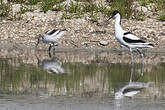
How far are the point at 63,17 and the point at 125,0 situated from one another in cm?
216

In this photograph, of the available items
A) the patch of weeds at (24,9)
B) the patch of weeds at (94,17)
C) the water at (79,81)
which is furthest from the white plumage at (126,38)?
the patch of weeds at (24,9)

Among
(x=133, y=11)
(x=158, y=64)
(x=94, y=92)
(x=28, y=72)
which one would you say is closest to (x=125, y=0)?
(x=133, y=11)

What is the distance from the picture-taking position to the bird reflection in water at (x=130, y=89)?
36.1 ft

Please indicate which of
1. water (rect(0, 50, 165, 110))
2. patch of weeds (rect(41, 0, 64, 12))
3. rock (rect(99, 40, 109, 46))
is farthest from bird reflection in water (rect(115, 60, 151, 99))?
patch of weeds (rect(41, 0, 64, 12))

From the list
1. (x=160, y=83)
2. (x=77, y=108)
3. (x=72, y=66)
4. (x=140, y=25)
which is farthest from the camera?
(x=140, y=25)

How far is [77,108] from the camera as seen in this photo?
31.3 feet

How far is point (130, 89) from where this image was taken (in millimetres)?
11680

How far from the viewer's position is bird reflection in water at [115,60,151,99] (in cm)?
1099

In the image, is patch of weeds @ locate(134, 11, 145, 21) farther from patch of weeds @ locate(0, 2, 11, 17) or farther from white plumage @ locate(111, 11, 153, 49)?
white plumage @ locate(111, 11, 153, 49)

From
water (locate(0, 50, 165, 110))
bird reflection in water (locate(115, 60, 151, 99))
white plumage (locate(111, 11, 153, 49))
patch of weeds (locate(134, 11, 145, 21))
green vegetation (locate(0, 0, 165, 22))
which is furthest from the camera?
green vegetation (locate(0, 0, 165, 22))

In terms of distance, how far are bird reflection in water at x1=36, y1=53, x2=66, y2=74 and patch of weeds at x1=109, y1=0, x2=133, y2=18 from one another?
16.0 ft

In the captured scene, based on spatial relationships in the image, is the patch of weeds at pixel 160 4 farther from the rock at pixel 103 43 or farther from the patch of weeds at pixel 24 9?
the patch of weeds at pixel 24 9

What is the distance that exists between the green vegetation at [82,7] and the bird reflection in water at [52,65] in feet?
14.9

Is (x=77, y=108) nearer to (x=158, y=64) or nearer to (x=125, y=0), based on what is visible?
(x=158, y=64)
